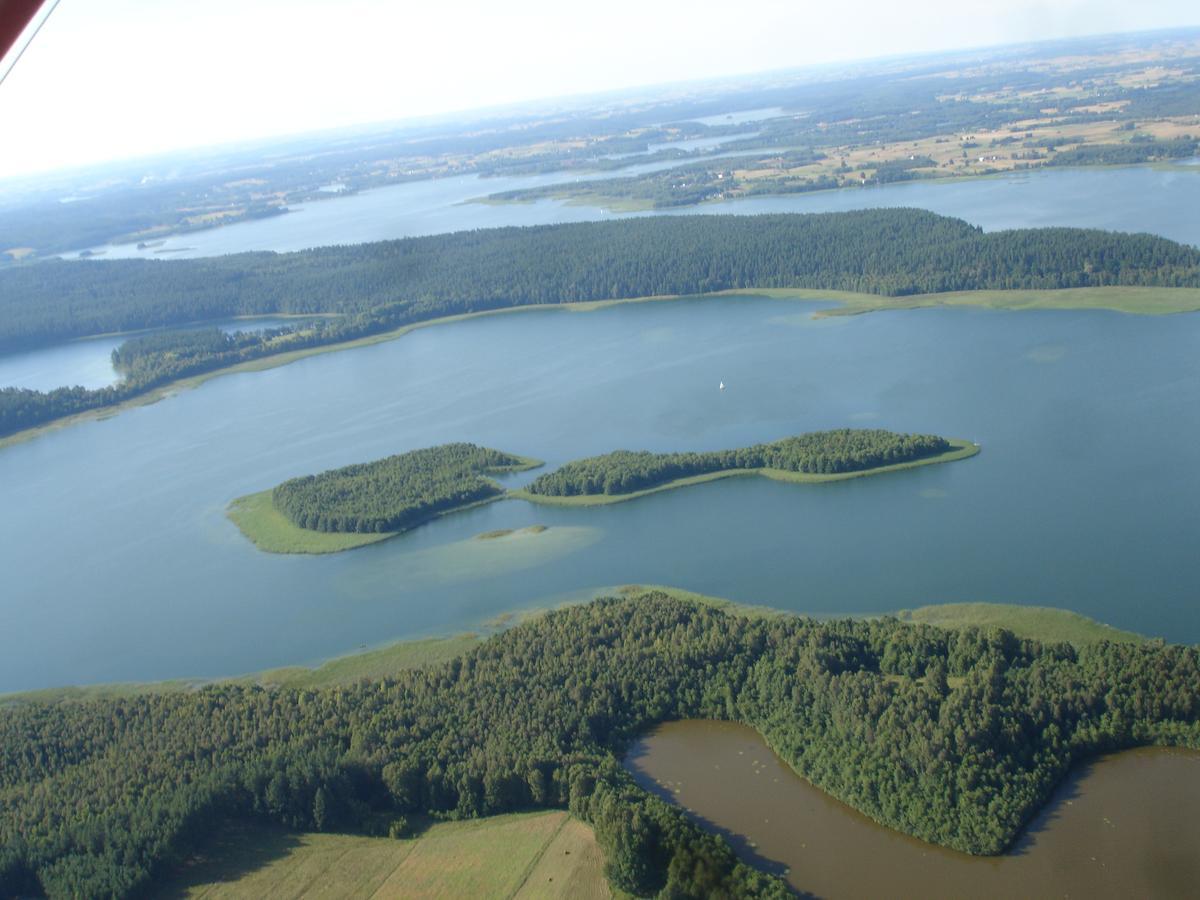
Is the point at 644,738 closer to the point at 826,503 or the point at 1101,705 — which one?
the point at 1101,705

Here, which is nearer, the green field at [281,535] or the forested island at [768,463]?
the green field at [281,535]

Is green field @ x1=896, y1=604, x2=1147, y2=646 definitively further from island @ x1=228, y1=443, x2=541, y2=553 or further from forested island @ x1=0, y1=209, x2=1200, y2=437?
forested island @ x1=0, y1=209, x2=1200, y2=437

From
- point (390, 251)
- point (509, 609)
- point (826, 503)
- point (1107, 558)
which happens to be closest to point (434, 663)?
point (509, 609)

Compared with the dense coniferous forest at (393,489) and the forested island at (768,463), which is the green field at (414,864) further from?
the forested island at (768,463)

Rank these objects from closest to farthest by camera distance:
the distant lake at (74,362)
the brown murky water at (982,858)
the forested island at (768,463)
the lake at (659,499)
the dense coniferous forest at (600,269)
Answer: the brown murky water at (982,858) → the lake at (659,499) → the forested island at (768,463) → the dense coniferous forest at (600,269) → the distant lake at (74,362)

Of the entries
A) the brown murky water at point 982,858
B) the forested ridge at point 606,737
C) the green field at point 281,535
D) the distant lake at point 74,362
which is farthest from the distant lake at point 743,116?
the brown murky water at point 982,858
